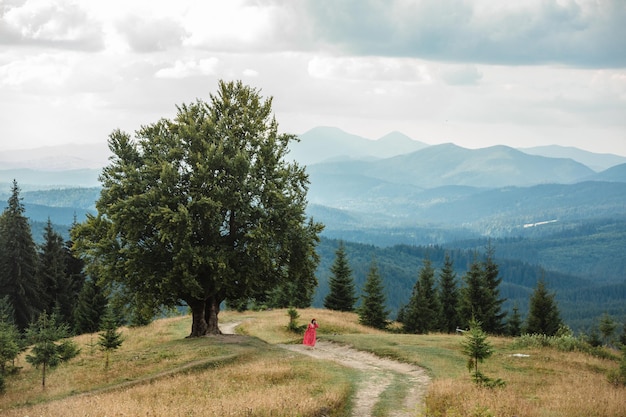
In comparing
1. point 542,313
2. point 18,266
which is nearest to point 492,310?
point 542,313

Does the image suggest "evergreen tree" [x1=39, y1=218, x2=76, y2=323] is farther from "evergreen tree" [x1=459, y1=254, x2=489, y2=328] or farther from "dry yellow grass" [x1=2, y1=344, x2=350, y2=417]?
"evergreen tree" [x1=459, y1=254, x2=489, y2=328]

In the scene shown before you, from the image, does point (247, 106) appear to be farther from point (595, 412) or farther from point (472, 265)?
point (472, 265)

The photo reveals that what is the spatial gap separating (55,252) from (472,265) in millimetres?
53401

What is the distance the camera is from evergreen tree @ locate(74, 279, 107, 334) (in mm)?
59188

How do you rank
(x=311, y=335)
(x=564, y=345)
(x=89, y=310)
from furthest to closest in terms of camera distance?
(x=89, y=310) → (x=311, y=335) → (x=564, y=345)

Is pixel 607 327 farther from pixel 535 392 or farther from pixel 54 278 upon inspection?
pixel 54 278

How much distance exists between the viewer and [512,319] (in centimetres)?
6675

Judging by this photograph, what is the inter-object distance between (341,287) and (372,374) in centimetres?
4710

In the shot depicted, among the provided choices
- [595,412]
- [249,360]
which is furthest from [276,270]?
[595,412]

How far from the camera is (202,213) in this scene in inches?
1262

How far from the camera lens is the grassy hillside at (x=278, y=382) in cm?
1714

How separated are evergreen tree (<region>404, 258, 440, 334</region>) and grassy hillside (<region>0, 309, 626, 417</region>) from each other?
2493cm

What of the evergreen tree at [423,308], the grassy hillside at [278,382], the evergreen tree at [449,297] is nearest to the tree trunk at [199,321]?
the grassy hillside at [278,382]

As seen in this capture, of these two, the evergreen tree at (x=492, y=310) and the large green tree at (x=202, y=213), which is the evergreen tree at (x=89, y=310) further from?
the evergreen tree at (x=492, y=310)
